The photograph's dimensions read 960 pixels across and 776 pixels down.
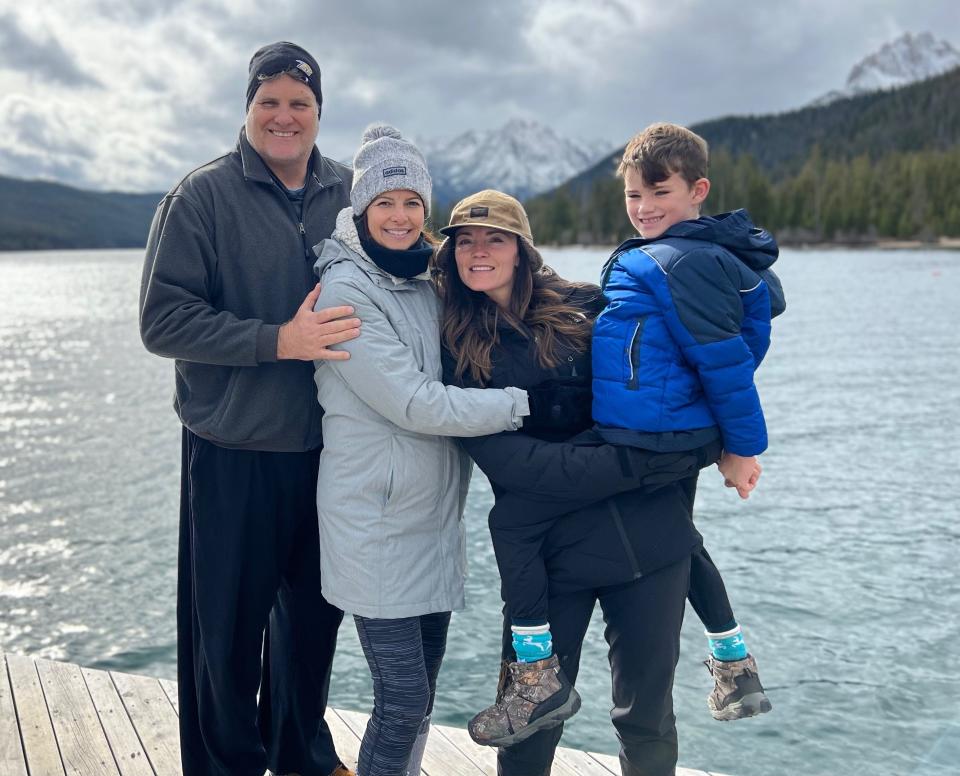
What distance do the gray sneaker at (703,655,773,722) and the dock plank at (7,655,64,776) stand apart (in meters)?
2.32

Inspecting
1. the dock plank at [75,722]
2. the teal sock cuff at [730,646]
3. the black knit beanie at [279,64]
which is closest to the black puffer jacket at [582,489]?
the teal sock cuff at [730,646]

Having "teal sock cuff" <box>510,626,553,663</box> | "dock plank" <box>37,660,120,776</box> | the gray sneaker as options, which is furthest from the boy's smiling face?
"dock plank" <box>37,660,120,776</box>

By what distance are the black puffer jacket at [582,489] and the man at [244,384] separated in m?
0.57

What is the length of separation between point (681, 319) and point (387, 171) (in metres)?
0.89

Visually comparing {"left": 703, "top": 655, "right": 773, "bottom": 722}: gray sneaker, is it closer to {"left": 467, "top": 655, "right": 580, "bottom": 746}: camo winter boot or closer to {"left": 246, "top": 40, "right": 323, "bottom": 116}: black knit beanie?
{"left": 467, "top": 655, "right": 580, "bottom": 746}: camo winter boot

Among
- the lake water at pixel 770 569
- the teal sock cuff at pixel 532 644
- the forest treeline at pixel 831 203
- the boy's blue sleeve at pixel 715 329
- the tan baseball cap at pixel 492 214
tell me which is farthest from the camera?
the forest treeline at pixel 831 203

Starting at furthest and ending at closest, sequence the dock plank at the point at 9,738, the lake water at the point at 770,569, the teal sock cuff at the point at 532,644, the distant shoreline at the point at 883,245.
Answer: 1. the distant shoreline at the point at 883,245
2. the lake water at the point at 770,569
3. the dock plank at the point at 9,738
4. the teal sock cuff at the point at 532,644

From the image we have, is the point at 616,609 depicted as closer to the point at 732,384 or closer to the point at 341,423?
the point at 732,384

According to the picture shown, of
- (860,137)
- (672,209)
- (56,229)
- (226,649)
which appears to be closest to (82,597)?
(226,649)

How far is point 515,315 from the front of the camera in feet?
7.59

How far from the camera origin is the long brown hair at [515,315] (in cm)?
224

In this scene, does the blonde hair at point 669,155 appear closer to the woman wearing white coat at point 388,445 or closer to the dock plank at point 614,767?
the woman wearing white coat at point 388,445

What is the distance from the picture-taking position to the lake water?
4.60 metres

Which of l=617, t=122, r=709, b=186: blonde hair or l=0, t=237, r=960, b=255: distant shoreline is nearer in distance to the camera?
l=617, t=122, r=709, b=186: blonde hair
